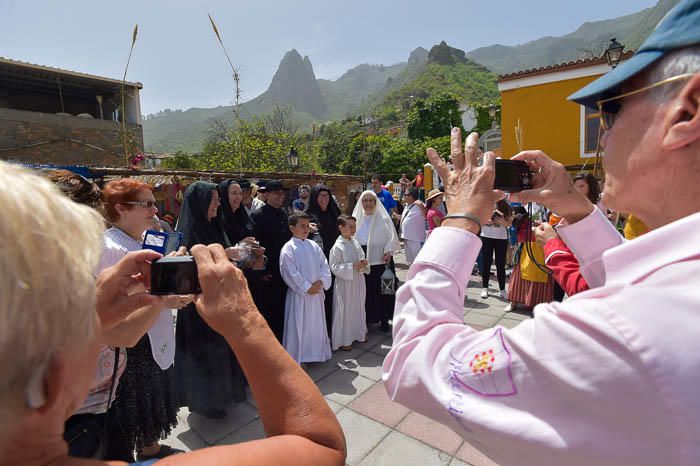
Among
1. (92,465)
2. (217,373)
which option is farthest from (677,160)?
(217,373)

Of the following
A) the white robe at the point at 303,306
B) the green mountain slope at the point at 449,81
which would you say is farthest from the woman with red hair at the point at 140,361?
the green mountain slope at the point at 449,81

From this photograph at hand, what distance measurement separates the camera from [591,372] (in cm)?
57

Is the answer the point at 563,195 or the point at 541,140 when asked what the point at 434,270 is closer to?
the point at 563,195

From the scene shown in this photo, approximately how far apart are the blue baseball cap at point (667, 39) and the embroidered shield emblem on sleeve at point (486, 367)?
65 cm

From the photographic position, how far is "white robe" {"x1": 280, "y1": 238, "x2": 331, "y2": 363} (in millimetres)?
4035

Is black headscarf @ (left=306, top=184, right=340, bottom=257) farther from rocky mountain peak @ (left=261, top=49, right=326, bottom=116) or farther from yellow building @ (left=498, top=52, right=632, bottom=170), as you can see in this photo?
rocky mountain peak @ (left=261, top=49, right=326, bottom=116)

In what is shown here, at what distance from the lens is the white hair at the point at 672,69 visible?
73 centimetres

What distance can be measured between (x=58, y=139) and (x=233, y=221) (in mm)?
15906

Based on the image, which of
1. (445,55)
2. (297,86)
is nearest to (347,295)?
(445,55)

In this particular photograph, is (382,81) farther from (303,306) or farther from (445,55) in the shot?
(303,306)

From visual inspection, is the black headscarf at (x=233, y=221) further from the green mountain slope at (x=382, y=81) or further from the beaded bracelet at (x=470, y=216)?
the green mountain slope at (x=382, y=81)

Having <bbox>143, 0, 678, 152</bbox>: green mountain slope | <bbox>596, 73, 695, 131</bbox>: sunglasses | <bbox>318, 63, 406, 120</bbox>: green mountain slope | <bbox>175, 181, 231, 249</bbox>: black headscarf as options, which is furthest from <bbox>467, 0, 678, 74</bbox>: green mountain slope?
<bbox>596, 73, 695, 131</bbox>: sunglasses

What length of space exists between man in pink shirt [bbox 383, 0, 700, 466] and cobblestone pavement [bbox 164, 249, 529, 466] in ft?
7.15

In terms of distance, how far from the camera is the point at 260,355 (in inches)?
31.8
